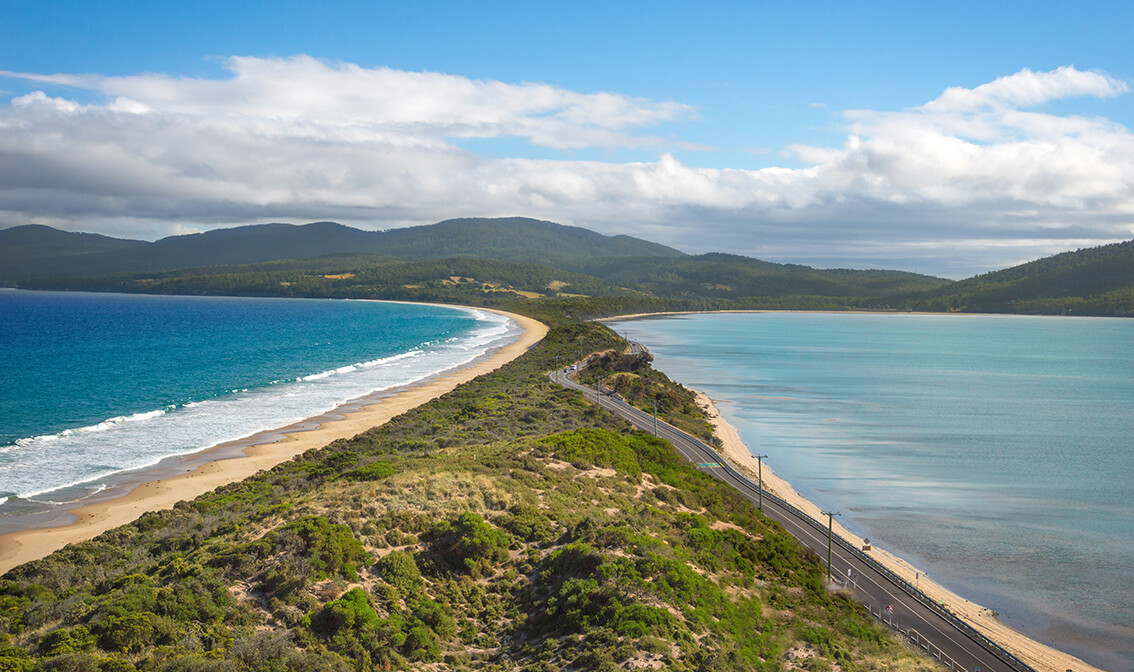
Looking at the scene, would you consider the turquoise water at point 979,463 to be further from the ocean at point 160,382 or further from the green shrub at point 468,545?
the ocean at point 160,382

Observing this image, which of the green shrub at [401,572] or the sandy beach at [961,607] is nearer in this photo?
the green shrub at [401,572]

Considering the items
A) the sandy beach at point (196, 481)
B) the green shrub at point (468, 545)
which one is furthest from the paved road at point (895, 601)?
the sandy beach at point (196, 481)

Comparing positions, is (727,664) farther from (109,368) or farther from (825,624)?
(109,368)

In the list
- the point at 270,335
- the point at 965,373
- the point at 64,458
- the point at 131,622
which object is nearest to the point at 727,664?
the point at 131,622

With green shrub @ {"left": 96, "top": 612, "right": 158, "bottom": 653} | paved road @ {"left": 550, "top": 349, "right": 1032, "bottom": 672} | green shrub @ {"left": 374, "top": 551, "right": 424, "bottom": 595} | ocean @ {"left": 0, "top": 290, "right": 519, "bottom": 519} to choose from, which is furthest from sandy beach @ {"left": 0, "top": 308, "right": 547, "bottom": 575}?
paved road @ {"left": 550, "top": 349, "right": 1032, "bottom": 672}

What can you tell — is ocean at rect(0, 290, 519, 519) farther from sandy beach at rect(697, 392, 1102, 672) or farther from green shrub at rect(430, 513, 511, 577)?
sandy beach at rect(697, 392, 1102, 672)
